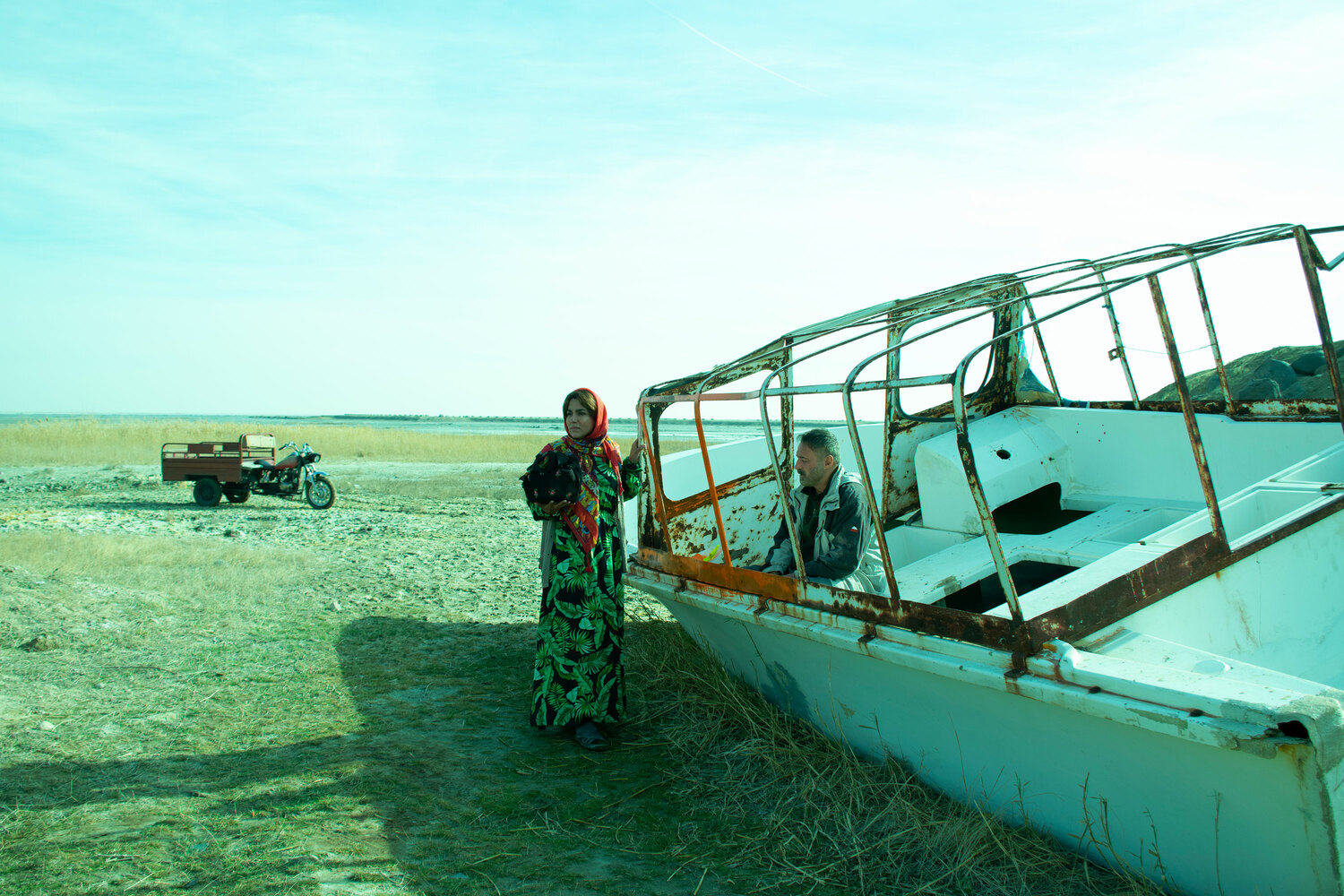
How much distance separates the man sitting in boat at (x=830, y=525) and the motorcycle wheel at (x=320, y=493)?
9.73 m

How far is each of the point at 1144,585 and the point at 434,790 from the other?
8.93 ft

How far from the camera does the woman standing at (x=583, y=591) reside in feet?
12.3

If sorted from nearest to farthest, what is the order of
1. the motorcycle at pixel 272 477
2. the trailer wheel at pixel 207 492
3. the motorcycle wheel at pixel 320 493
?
1. the motorcycle wheel at pixel 320 493
2. the trailer wheel at pixel 207 492
3. the motorcycle at pixel 272 477

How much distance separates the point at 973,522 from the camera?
482 centimetres

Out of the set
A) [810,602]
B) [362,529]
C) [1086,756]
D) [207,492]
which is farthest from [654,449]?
[207,492]

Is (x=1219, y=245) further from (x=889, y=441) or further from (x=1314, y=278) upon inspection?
(x=889, y=441)

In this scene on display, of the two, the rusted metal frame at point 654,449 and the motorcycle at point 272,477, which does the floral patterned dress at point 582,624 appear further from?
the motorcycle at point 272,477

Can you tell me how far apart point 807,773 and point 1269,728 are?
176 centimetres

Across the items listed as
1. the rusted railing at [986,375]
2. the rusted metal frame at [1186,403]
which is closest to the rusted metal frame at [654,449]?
the rusted railing at [986,375]

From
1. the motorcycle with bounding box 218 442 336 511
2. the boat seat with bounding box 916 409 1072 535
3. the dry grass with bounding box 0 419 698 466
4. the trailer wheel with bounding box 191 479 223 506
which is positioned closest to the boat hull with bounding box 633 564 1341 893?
the boat seat with bounding box 916 409 1072 535

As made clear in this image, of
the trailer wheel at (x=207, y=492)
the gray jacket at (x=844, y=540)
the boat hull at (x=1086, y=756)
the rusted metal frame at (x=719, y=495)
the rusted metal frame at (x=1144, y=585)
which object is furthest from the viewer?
the trailer wheel at (x=207, y=492)

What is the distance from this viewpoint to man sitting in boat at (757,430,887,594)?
369cm

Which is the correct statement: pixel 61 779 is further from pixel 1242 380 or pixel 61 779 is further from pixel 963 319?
pixel 1242 380

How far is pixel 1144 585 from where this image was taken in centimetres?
286
